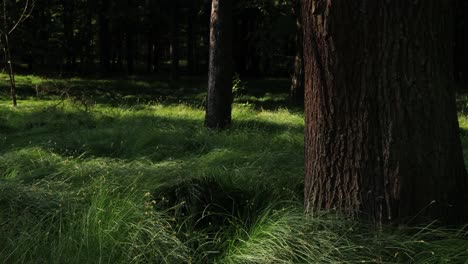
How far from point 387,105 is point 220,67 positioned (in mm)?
6242

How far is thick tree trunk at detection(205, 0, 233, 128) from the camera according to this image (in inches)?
364

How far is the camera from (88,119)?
10.2 m

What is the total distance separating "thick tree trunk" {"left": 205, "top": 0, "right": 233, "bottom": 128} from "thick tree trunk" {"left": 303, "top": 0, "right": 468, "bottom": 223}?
5852mm

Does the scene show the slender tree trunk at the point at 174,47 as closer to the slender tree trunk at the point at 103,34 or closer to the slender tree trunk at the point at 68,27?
the slender tree trunk at the point at 103,34

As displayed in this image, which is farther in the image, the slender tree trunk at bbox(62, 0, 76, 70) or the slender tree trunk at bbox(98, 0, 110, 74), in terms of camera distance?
the slender tree trunk at bbox(62, 0, 76, 70)

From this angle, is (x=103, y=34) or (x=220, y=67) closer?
(x=220, y=67)

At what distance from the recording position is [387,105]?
326cm

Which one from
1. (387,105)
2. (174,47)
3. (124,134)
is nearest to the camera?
(387,105)

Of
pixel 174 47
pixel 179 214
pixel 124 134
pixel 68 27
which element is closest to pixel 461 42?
pixel 174 47

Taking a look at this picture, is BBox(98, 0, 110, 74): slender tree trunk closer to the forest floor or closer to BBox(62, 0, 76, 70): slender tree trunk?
BBox(62, 0, 76, 70): slender tree trunk

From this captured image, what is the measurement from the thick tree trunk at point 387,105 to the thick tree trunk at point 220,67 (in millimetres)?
5852

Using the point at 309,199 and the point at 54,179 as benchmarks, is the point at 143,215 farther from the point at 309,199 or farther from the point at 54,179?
the point at 54,179

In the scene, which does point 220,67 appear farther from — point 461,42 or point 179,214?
point 461,42

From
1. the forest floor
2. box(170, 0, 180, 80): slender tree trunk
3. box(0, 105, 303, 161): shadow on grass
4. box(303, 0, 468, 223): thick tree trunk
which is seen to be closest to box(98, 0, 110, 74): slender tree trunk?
box(170, 0, 180, 80): slender tree trunk
